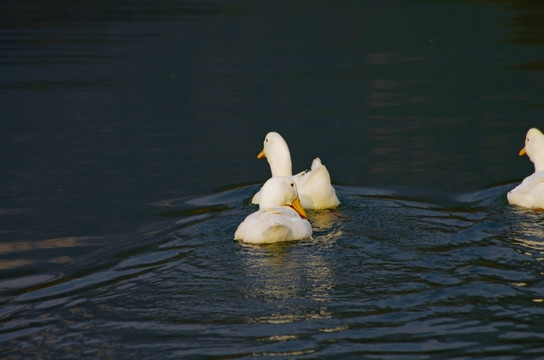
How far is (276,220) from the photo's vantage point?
853 cm

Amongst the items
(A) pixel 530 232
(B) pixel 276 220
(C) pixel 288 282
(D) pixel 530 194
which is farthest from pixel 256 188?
(C) pixel 288 282

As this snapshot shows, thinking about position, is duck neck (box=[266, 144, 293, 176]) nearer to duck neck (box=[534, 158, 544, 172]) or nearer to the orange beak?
the orange beak

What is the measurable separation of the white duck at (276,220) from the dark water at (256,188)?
165mm

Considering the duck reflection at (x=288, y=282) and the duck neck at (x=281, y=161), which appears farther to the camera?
the duck neck at (x=281, y=161)

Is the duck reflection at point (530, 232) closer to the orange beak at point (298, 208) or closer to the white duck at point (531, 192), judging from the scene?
the white duck at point (531, 192)

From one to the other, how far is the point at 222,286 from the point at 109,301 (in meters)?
0.91

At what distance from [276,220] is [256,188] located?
2667mm

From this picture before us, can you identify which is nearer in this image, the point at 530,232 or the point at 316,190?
the point at 530,232

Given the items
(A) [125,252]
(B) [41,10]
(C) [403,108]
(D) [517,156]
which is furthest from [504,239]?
(B) [41,10]

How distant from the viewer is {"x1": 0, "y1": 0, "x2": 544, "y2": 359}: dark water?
6289 mm

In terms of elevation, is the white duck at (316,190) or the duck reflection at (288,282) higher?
the white duck at (316,190)

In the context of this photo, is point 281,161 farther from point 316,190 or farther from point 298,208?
point 298,208

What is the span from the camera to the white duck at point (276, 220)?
850 cm

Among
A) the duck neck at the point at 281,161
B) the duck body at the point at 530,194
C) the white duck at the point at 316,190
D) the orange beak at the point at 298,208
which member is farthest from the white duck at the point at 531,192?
the duck neck at the point at 281,161
